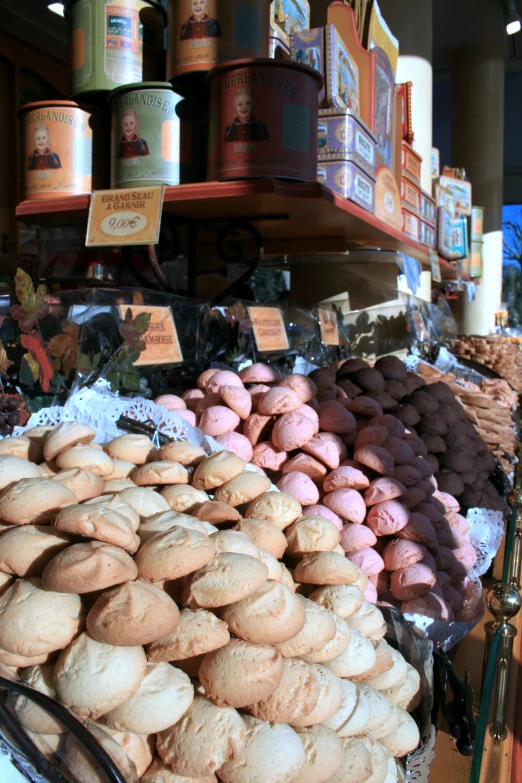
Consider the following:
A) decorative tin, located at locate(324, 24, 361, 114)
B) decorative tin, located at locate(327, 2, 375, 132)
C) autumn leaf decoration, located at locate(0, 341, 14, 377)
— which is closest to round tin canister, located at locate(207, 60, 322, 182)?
decorative tin, located at locate(324, 24, 361, 114)

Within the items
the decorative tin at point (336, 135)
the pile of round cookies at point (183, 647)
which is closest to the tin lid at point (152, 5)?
the decorative tin at point (336, 135)

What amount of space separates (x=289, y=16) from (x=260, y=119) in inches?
34.4

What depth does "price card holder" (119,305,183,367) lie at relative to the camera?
1.76 m

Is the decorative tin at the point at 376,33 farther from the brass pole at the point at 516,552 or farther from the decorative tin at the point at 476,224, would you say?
the decorative tin at the point at 476,224

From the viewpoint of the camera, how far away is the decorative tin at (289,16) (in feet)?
7.69

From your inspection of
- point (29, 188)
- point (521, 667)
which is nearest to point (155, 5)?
point (29, 188)

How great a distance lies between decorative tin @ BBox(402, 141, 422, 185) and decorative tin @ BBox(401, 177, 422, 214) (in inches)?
1.8

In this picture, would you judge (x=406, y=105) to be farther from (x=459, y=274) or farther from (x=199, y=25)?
(x=199, y=25)

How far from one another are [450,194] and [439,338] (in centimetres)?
150

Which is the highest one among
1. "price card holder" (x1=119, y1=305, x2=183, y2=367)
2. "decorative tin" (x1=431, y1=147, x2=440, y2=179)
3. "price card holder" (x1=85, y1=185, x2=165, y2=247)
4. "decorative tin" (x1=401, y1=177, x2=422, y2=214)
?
"decorative tin" (x1=431, y1=147, x2=440, y2=179)

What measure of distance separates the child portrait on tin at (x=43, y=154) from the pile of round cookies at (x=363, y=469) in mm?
853

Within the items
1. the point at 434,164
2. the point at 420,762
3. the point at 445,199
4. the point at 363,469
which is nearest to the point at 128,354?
the point at 363,469

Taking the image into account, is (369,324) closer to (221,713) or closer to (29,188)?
(29,188)

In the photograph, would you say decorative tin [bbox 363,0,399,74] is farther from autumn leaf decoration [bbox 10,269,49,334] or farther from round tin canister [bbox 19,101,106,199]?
autumn leaf decoration [bbox 10,269,49,334]
